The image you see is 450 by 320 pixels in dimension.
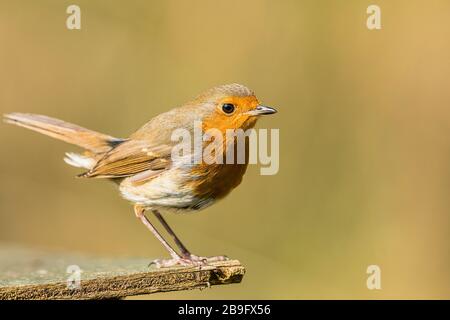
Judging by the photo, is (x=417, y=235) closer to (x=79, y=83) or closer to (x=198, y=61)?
(x=198, y=61)

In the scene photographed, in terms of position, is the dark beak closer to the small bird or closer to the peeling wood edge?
the small bird

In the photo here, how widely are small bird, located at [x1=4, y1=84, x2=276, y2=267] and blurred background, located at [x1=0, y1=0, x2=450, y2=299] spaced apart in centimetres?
247

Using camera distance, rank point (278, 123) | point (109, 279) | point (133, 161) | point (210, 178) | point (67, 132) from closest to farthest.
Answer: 1. point (109, 279)
2. point (210, 178)
3. point (133, 161)
4. point (67, 132)
5. point (278, 123)

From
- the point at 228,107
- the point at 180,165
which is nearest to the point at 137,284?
the point at 180,165

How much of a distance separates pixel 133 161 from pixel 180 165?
0.48 meters

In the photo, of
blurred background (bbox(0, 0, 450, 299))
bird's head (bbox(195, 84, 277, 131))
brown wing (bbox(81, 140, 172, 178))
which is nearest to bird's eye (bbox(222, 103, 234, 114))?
bird's head (bbox(195, 84, 277, 131))

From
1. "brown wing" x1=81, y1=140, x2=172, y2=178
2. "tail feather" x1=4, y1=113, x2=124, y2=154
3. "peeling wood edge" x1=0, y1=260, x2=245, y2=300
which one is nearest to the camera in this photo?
"peeling wood edge" x1=0, y1=260, x2=245, y2=300

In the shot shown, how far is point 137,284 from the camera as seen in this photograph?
425 cm

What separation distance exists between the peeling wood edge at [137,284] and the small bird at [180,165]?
480 millimetres

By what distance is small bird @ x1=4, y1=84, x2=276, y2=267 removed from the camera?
5320mm

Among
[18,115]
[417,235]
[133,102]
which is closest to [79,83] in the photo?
[133,102]

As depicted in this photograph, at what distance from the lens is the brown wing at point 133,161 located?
5.62m

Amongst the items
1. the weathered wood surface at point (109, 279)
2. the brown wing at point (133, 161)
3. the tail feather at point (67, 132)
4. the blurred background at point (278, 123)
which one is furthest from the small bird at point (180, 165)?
the blurred background at point (278, 123)

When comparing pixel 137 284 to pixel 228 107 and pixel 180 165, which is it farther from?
pixel 228 107
